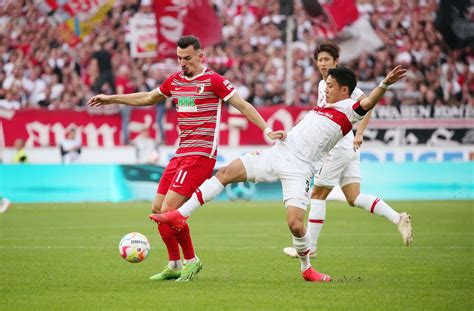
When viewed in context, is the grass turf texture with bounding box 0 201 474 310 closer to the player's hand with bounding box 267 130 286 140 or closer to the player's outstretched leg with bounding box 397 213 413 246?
the player's outstretched leg with bounding box 397 213 413 246

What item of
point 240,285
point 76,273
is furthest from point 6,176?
point 240,285

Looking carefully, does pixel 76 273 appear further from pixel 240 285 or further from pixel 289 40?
pixel 289 40

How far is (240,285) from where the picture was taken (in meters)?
9.73

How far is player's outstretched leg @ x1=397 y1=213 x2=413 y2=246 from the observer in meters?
11.0

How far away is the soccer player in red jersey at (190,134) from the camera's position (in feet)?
33.3

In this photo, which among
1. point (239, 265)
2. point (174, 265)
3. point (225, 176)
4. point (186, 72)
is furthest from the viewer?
point (239, 265)

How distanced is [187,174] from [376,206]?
2.90 meters

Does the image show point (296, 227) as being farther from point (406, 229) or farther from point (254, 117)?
point (406, 229)

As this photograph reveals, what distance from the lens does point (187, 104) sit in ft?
33.8

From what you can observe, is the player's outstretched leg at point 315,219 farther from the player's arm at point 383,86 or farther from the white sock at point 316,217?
the player's arm at point 383,86

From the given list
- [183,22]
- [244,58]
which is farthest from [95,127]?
[244,58]

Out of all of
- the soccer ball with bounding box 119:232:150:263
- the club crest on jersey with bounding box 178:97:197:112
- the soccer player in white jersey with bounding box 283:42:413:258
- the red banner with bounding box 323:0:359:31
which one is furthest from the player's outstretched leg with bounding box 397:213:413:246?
the red banner with bounding box 323:0:359:31

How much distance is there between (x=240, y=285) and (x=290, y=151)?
4.77 feet

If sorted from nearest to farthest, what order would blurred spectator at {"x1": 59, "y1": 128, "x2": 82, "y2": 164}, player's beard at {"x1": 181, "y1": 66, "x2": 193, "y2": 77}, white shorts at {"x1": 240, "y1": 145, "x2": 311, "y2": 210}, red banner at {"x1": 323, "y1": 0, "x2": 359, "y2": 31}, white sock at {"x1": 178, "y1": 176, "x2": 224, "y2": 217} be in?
white sock at {"x1": 178, "y1": 176, "x2": 224, "y2": 217}
white shorts at {"x1": 240, "y1": 145, "x2": 311, "y2": 210}
player's beard at {"x1": 181, "y1": 66, "x2": 193, "y2": 77}
red banner at {"x1": 323, "y1": 0, "x2": 359, "y2": 31}
blurred spectator at {"x1": 59, "y1": 128, "x2": 82, "y2": 164}
